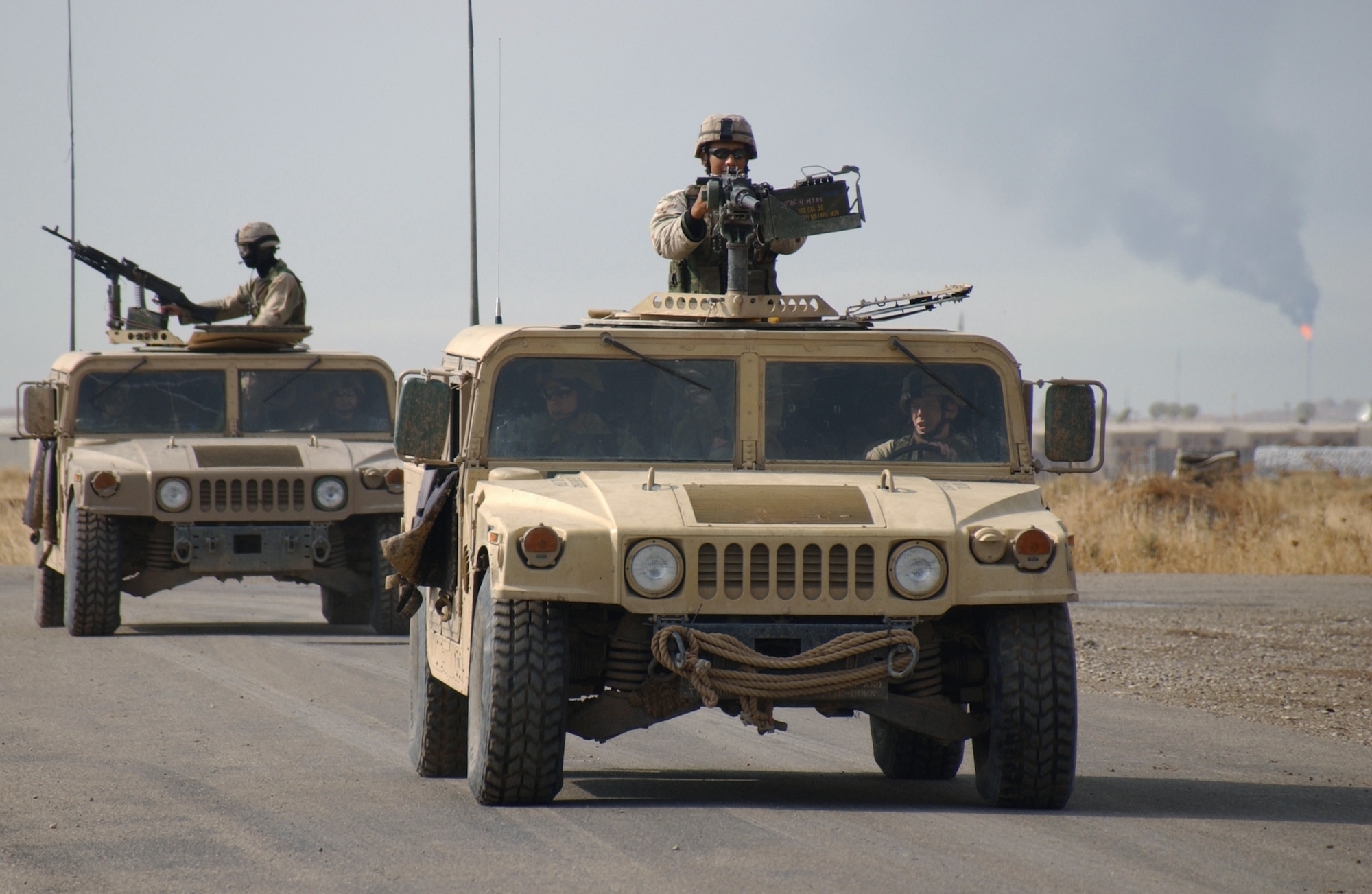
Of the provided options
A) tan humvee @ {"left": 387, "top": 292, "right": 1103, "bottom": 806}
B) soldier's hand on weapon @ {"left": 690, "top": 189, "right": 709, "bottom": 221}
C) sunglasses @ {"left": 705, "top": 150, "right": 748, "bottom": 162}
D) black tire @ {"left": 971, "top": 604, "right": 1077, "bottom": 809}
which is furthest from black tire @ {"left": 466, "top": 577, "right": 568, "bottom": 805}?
sunglasses @ {"left": 705, "top": 150, "right": 748, "bottom": 162}

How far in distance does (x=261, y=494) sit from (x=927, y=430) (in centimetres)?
732

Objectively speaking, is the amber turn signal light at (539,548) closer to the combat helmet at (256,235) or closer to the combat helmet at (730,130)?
the combat helmet at (730,130)

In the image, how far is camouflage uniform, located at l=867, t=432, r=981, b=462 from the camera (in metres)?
7.32

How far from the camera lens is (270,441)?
14.2 metres

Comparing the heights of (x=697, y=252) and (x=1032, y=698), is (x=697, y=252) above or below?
above

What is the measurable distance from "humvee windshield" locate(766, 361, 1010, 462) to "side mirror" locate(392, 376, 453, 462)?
1245 millimetres

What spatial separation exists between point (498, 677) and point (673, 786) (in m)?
1.39

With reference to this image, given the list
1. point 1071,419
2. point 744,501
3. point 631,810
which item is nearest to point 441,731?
point 631,810

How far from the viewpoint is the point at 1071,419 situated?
714cm

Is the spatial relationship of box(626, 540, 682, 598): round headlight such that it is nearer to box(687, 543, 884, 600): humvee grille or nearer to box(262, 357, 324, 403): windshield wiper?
box(687, 543, 884, 600): humvee grille

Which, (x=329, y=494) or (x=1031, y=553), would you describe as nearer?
(x=1031, y=553)

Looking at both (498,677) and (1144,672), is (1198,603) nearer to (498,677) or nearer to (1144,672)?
(1144,672)

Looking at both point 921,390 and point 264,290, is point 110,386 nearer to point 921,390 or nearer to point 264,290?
point 264,290

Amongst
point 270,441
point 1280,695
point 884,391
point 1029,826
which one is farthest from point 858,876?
point 270,441
